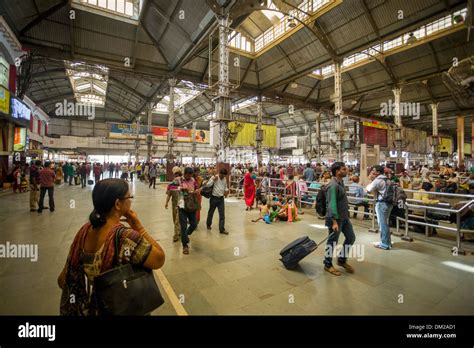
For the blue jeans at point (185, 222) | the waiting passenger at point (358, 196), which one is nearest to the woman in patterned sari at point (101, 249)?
the blue jeans at point (185, 222)

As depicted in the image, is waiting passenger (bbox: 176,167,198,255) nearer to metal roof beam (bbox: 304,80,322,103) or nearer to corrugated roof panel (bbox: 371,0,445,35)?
corrugated roof panel (bbox: 371,0,445,35)

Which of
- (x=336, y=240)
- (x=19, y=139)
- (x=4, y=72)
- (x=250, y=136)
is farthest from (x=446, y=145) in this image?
(x=19, y=139)

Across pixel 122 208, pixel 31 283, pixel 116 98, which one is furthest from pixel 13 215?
pixel 116 98

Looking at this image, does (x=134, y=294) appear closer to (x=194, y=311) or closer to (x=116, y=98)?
(x=194, y=311)

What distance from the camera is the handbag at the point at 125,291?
3.68 ft

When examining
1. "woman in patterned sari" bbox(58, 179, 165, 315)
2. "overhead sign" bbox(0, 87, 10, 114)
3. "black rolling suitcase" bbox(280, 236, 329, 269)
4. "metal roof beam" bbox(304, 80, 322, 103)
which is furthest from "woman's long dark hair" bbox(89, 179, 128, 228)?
"metal roof beam" bbox(304, 80, 322, 103)

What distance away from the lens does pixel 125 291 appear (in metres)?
1.16

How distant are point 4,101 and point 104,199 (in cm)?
1258

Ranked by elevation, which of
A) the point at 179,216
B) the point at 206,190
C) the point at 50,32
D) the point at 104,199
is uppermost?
the point at 50,32

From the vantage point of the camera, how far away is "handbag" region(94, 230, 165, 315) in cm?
112

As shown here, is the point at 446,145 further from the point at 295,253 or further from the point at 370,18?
the point at 295,253

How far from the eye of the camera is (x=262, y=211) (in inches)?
273

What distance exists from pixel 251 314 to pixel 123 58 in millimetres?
16063

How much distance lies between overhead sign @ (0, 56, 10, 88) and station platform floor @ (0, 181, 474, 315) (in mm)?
7948
